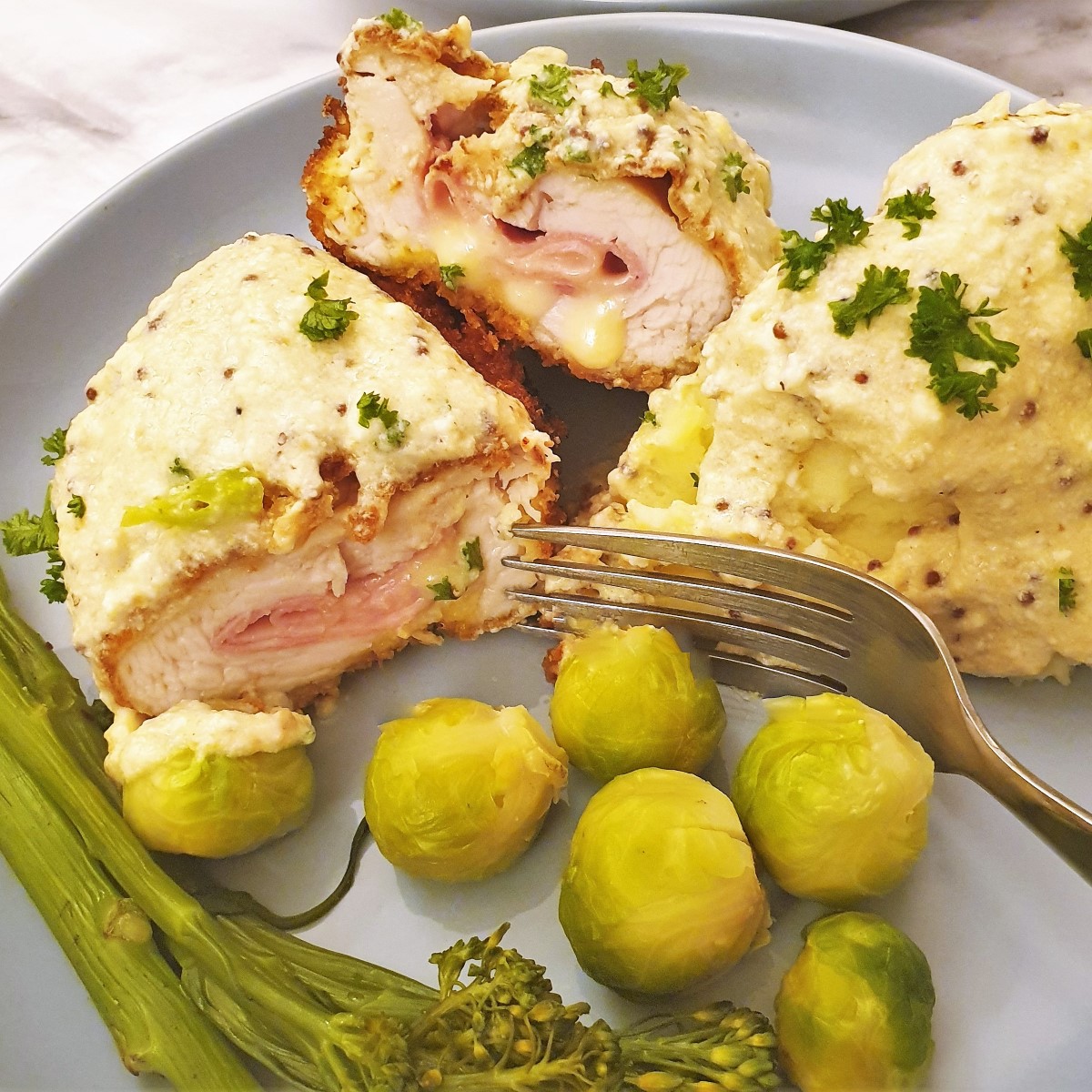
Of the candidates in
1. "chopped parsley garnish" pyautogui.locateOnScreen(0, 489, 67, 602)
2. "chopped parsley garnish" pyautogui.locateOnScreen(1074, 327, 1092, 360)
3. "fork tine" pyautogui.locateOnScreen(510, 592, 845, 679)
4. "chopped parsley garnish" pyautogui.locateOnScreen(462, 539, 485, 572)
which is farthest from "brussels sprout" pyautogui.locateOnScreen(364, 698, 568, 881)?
"chopped parsley garnish" pyautogui.locateOnScreen(1074, 327, 1092, 360)

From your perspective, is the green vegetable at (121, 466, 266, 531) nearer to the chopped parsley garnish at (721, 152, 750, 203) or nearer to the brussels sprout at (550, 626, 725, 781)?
the brussels sprout at (550, 626, 725, 781)

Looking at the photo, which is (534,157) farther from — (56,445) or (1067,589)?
(1067,589)

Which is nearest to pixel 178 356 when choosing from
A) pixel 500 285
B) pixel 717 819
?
pixel 500 285

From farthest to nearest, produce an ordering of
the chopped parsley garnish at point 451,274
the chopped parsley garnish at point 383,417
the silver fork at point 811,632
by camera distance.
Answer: the chopped parsley garnish at point 451,274, the chopped parsley garnish at point 383,417, the silver fork at point 811,632

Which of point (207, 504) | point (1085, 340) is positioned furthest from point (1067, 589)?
point (207, 504)

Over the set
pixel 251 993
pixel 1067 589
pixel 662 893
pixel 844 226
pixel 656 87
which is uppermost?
pixel 656 87

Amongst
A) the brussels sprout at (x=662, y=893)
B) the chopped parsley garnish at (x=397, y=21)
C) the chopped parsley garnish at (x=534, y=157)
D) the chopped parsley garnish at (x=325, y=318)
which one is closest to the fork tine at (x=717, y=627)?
the brussels sprout at (x=662, y=893)

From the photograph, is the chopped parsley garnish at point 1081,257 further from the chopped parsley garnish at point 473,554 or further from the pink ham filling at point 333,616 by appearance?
the pink ham filling at point 333,616
